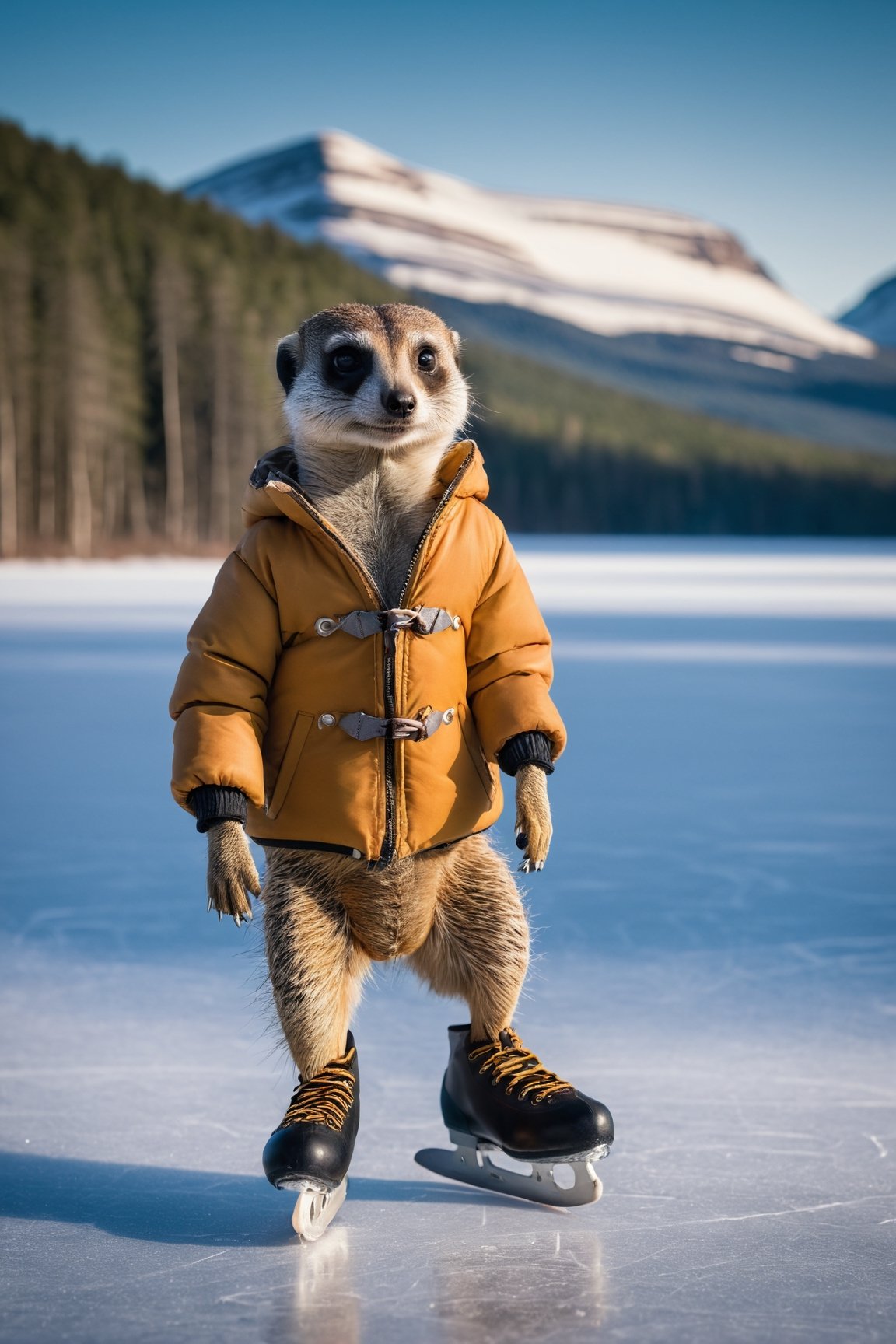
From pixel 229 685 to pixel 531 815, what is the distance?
564 millimetres

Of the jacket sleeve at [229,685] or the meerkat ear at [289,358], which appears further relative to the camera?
the meerkat ear at [289,358]

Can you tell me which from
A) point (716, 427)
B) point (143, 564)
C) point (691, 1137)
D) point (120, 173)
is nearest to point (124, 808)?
point (691, 1137)

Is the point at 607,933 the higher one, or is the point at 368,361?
the point at 368,361

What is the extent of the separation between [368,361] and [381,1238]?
1445mm

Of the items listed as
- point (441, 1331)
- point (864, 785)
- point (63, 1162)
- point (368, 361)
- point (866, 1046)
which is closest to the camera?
point (441, 1331)

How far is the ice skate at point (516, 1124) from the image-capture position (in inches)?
94.1

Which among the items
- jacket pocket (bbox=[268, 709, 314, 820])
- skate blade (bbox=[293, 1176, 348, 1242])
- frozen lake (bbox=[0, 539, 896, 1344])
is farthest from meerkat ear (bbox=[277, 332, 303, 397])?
skate blade (bbox=[293, 1176, 348, 1242])

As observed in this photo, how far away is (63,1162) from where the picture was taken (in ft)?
8.49

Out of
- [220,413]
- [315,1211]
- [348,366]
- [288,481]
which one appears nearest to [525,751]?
[288,481]

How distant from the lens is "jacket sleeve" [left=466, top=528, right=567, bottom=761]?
8.02 feet

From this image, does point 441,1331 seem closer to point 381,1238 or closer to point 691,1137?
point 381,1238

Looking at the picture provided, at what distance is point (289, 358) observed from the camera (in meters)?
2.50

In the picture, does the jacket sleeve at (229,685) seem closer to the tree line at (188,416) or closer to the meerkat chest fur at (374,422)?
the meerkat chest fur at (374,422)

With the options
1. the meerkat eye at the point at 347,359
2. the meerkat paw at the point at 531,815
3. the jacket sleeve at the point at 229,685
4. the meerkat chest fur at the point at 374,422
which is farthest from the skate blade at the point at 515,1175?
the meerkat eye at the point at 347,359
